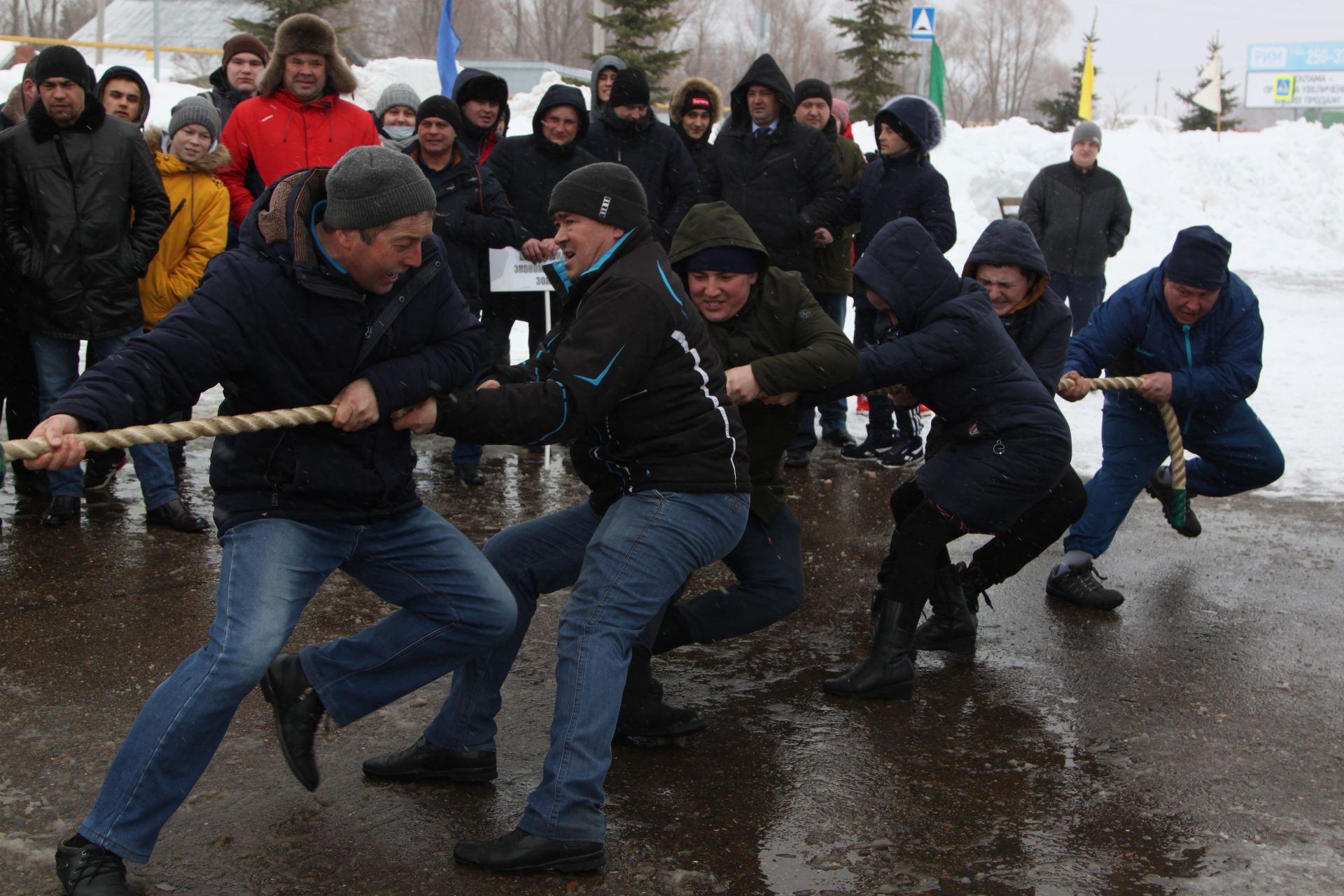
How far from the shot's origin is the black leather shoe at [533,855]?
3285mm

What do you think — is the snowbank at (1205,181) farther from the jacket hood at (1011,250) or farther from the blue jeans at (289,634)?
the blue jeans at (289,634)

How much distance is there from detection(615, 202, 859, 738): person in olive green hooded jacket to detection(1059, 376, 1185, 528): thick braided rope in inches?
63.1

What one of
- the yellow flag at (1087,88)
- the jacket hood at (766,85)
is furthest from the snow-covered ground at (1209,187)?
the jacket hood at (766,85)

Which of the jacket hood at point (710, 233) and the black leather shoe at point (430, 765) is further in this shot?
the jacket hood at point (710, 233)

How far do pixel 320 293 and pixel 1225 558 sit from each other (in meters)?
4.96

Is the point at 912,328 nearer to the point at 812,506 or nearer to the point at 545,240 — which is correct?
the point at 812,506

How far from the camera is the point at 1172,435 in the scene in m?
5.77

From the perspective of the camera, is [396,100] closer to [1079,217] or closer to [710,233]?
[710,233]

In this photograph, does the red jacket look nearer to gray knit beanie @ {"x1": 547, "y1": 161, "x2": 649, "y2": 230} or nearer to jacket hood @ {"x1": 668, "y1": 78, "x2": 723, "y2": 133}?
jacket hood @ {"x1": 668, "y1": 78, "x2": 723, "y2": 133}

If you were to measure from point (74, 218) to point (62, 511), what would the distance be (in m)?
1.42

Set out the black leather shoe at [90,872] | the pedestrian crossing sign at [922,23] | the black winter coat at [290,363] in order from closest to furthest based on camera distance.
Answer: the black leather shoe at [90,872], the black winter coat at [290,363], the pedestrian crossing sign at [922,23]

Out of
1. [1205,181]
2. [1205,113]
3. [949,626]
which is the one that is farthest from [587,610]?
[1205,113]

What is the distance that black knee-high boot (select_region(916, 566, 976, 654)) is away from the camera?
16.3ft

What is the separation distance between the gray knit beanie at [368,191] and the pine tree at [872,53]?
1036 inches
